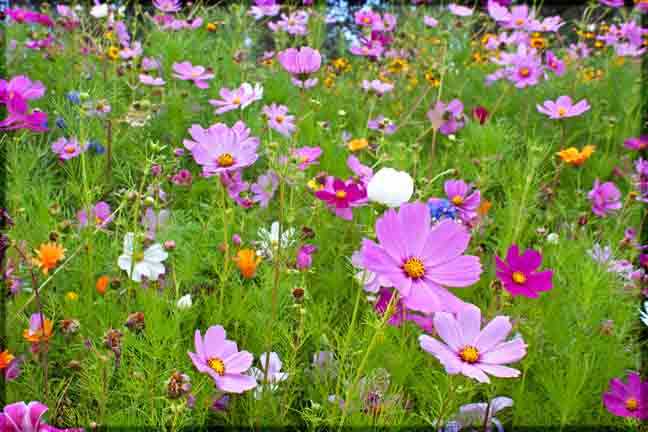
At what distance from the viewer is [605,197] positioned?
1652 millimetres

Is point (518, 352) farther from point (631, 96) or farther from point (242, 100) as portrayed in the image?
point (631, 96)

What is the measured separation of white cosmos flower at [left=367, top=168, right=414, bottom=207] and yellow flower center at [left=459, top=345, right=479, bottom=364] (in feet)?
0.72

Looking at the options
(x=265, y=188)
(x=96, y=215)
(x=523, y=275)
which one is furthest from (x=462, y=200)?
(x=96, y=215)

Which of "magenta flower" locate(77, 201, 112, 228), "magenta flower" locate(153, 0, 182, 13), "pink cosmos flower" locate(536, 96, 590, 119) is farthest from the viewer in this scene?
"magenta flower" locate(153, 0, 182, 13)

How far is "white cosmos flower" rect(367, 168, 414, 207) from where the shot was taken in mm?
725

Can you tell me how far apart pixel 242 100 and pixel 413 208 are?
0.92 metres

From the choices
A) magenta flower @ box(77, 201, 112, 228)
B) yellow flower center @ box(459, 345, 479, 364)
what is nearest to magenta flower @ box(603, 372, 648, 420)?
A: yellow flower center @ box(459, 345, 479, 364)

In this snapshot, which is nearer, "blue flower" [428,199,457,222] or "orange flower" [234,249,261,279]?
"orange flower" [234,249,261,279]

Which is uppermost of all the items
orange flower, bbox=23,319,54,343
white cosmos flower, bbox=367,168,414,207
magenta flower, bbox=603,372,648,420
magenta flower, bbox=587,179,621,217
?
white cosmos flower, bbox=367,168,414,207

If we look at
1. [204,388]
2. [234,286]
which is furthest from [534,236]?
[204,388]

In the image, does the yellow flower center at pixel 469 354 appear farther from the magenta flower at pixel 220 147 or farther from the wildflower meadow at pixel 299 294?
the magenta flower at pixel 220 147

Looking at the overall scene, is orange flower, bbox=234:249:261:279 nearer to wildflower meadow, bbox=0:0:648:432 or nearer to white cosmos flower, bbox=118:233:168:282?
wildflower meadow, bbox=0:0:648:432

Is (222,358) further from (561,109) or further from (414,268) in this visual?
(561,109)

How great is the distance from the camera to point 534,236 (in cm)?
152
